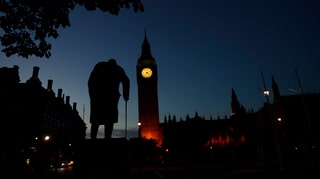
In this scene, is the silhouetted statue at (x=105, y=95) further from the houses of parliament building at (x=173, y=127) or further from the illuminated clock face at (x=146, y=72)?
the illuminated clock face at (x=146, y=72)

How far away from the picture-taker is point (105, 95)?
341 inches

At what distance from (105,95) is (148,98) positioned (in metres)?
98.5

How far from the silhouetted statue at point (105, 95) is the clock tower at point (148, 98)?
92.7 metres

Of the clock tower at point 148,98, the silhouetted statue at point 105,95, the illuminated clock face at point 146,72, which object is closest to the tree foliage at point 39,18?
the silhouetted statue at point 105,95

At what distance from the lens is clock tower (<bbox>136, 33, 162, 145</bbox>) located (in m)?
102

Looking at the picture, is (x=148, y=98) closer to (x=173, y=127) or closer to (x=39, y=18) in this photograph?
(x=173, y=127)

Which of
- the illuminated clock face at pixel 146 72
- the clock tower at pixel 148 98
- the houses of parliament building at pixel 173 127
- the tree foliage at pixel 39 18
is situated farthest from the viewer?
the illuminated clock face at pixel 146 72

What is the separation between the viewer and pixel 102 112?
28.2 feet

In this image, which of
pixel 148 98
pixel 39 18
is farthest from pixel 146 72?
pixel 39 18

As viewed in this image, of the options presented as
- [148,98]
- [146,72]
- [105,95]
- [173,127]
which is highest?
[146,72]

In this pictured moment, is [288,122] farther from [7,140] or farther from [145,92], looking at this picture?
[7,140]

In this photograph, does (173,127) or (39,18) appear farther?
(173,127)

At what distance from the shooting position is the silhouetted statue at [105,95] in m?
8.57

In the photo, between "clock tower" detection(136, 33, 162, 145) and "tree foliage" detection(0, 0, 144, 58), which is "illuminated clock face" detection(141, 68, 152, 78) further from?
"tree foliage" detection(0, 0, 144, 58)
